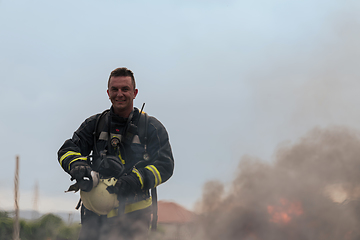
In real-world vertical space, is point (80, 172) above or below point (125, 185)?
above

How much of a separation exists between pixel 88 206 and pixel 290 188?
5.72 metres

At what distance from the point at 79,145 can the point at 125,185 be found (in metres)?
1.13

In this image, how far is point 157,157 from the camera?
475cm

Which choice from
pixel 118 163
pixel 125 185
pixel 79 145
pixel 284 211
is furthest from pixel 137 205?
pixel 284 211

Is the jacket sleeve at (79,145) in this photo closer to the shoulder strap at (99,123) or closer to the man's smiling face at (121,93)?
the shoulder strap at (99,123)

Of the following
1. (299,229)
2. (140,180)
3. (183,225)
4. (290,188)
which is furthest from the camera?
(290,188)

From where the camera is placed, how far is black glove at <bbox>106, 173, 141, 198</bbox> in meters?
4.37

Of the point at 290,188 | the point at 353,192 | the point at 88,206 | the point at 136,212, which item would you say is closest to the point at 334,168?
the point at 353,192

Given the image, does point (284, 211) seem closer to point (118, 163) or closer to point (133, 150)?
point (133, 150)

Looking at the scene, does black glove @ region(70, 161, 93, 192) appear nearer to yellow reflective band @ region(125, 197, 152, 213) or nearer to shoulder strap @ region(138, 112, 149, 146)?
yellow reflective band @ region(125, 197, 152, 213)

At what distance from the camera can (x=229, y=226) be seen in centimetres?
816

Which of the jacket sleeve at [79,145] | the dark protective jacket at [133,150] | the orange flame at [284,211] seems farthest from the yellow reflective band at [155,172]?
the orange flame at [284,211]

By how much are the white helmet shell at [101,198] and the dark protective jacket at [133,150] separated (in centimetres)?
28

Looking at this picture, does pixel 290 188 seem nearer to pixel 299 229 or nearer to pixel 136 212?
pixel 299 229
